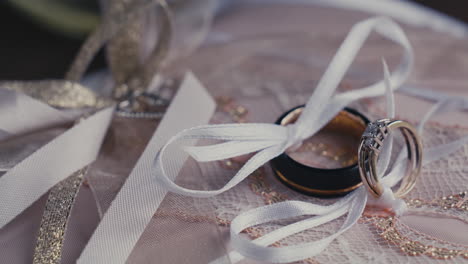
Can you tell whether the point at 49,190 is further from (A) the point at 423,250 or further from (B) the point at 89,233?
(A) the point at 423,250

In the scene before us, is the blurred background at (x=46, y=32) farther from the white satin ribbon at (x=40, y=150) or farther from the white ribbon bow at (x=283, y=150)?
the white ribbon bow at (x=283, y=150)

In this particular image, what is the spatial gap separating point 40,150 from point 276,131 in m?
0.20

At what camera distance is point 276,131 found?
440mm

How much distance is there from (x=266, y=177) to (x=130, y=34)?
0.24 m

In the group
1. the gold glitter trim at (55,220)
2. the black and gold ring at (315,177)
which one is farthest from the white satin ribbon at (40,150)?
the black and gold ring at (315,177)

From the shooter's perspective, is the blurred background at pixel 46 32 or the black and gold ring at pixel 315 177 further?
the blurred background at pixel 46 32

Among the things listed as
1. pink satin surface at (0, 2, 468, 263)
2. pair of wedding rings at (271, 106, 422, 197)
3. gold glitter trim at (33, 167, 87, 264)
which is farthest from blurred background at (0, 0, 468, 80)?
pair of wedding rings at (271, 106, 422, 197)

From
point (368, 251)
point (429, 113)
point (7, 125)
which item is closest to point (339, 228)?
point (368, 251)

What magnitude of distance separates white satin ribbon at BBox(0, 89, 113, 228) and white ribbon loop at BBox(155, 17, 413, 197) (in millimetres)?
89

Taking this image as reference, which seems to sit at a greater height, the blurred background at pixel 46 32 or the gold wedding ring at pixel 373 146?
the gold wedding ring at pixel 373 146

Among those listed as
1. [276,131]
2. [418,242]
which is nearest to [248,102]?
[276,131]

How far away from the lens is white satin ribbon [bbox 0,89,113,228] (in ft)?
1.42

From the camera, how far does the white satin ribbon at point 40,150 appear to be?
434 millimetres

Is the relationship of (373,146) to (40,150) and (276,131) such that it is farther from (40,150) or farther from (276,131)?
(40,150)
